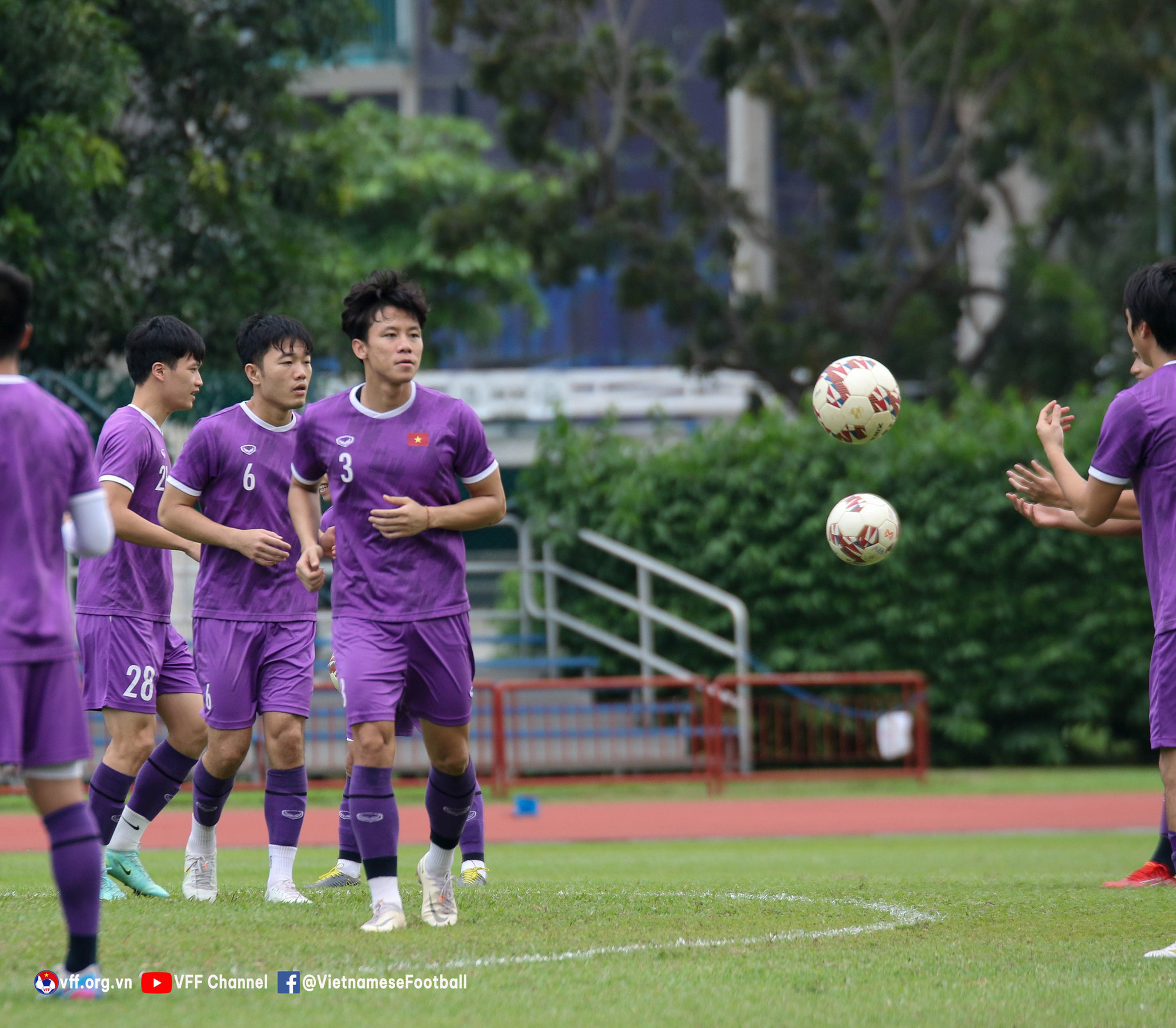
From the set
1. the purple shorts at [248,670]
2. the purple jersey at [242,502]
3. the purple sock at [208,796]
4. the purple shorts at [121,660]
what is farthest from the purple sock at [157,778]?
the purple jersey at [242,502]

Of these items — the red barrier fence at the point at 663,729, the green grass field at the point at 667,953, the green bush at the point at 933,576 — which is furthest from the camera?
the green bush at the point at 933,576

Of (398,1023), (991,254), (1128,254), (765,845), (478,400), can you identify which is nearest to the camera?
(398,1023)

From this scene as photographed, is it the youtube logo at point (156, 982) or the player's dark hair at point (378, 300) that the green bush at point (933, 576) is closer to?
the player's dark hair at point (378, 300)

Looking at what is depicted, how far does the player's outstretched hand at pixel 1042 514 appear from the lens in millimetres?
6523

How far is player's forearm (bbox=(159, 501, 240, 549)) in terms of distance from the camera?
6.49 m

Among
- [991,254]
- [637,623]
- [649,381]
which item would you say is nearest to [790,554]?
[637,623]

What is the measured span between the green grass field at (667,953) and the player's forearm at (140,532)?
4.92 ft

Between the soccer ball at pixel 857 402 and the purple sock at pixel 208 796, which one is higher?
the soccer ball at pixel 857 402

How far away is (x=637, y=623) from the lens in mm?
19359

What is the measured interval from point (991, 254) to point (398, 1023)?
41.1 m

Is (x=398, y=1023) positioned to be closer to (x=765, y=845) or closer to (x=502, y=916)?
(x=502, y=916)

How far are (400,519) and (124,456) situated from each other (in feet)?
5.89

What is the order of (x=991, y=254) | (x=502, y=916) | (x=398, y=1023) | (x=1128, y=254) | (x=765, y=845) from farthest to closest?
1. (x=991, y=254)
2. (x=1128, y=254)
3. (x=765, y=845)
4. (x=502, y=916)
5. (x=398, y=1023)

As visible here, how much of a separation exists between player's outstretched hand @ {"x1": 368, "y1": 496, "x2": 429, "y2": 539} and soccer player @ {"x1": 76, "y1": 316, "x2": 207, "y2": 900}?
1.35 meters
